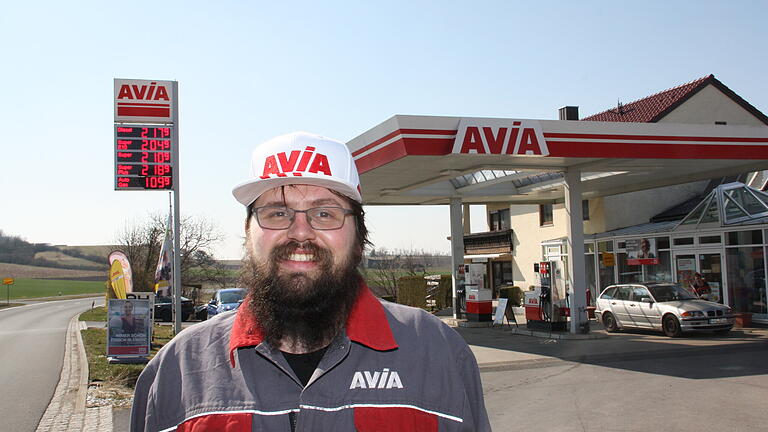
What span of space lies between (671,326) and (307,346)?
16.6m

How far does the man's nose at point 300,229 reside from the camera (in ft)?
7.79

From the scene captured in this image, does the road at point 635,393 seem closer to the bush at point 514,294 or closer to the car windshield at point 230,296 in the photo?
the car windshield at point 230,296

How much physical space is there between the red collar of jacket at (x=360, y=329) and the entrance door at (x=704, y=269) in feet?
66.1

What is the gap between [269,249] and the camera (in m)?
2.40

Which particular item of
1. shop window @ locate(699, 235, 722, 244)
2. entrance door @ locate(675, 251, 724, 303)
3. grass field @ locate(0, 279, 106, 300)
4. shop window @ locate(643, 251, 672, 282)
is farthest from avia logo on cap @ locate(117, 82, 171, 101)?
grass field @ locate(0, 279, 106, 300)

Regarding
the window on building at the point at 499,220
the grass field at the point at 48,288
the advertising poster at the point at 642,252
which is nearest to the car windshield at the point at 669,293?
the advertising poster at the point at 642,252

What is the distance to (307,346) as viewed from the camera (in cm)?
232

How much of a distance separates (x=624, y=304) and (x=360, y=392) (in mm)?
17741

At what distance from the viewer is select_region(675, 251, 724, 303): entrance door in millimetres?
19875

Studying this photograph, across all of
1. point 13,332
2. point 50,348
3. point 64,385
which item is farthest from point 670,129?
point 13,332

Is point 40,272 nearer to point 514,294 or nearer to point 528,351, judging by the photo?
point 514,294

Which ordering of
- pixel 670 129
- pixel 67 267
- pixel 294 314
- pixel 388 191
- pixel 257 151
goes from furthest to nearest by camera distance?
pixel 67 267, pixel 388 191, pixel 670 129, pixel 257 151, pixel 294 314

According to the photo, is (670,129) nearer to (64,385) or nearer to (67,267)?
(64,385)

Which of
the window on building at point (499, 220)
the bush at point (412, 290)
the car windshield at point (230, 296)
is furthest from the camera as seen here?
the window on building at point (499, 220)
